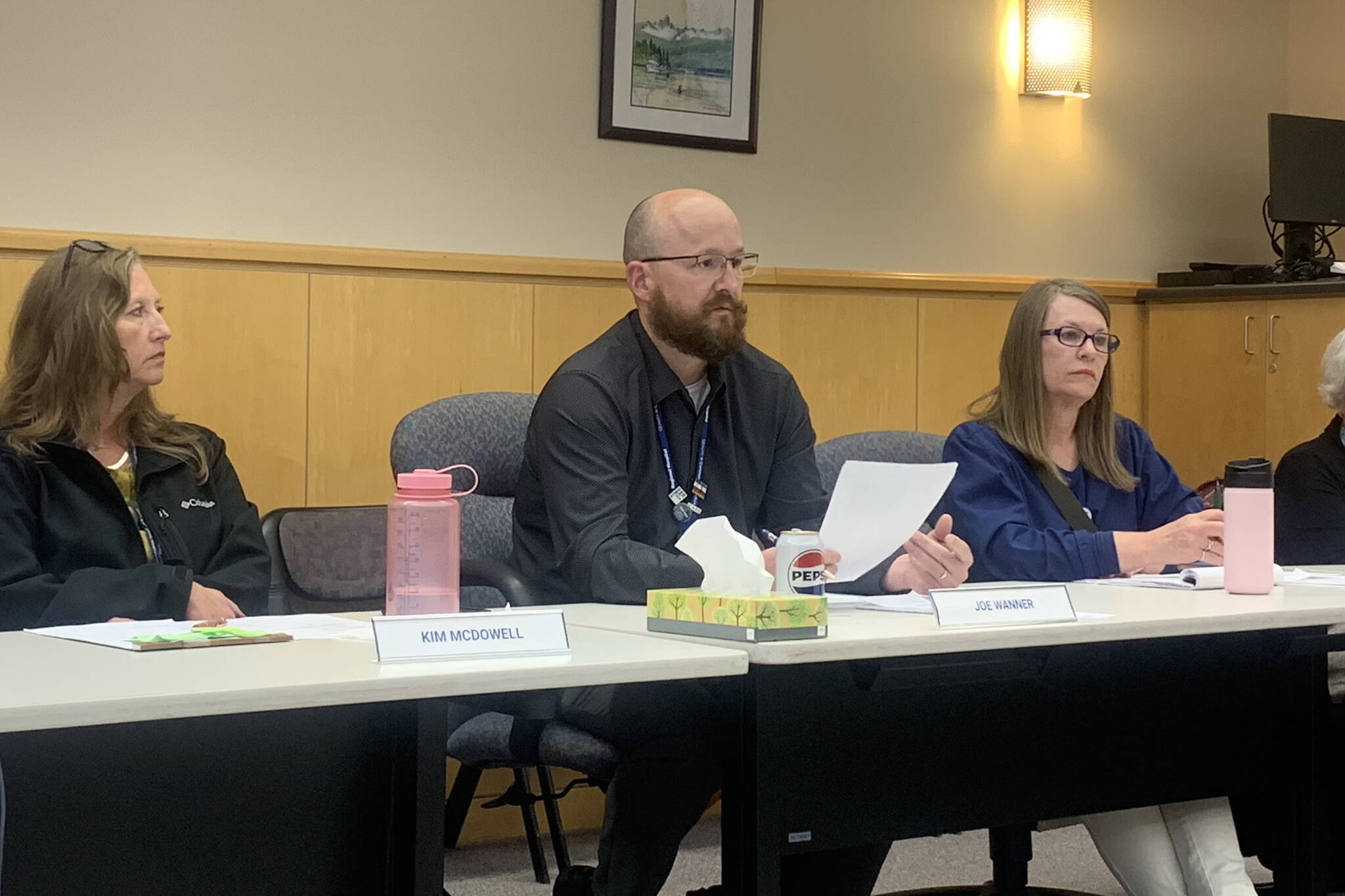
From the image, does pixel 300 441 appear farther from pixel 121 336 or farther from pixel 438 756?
pixel 438 756

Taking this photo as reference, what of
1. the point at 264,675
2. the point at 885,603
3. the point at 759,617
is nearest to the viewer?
the point at 264,675

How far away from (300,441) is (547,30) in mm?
1304

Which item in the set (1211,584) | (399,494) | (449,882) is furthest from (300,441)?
(1211,584)

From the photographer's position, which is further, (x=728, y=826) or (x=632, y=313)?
(x=632, y=313)

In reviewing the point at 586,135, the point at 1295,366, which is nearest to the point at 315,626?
the point at 586,135

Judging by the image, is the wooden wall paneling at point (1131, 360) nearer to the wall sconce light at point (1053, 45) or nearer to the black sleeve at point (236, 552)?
the wall sconce light at point (1053, 45)

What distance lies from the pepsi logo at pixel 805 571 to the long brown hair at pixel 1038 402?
1.05m

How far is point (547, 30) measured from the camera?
415 centimetres

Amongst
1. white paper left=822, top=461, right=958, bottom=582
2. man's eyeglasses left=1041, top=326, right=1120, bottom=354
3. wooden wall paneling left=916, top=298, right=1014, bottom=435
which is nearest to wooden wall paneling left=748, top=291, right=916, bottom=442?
wooden wall paneling left=916, top=298, right=1014, bottom=435

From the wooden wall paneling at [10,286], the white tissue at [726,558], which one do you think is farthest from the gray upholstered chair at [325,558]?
the white tissue at [726,558]

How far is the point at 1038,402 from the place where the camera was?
9.88 ft

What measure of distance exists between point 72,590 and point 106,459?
0.48 metres

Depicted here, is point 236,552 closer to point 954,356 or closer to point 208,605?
point 208,605

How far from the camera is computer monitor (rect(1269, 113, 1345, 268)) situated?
4.90 m
